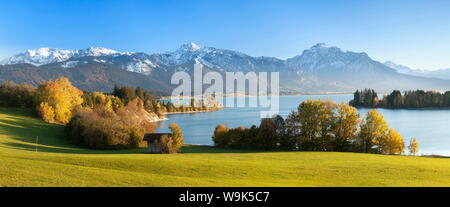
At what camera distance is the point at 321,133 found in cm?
5094

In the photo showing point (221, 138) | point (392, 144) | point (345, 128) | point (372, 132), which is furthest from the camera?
point (221, 138)

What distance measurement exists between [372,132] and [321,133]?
792 cm

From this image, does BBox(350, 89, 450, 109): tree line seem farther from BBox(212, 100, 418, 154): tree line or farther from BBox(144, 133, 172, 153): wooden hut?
BBox(144, 133, 172, 153): wooden hut

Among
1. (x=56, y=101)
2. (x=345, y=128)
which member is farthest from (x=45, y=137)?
(x=345, y=128)

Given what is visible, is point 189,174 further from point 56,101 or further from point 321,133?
point 56,101

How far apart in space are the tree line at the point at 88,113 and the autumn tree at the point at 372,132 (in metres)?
28.7

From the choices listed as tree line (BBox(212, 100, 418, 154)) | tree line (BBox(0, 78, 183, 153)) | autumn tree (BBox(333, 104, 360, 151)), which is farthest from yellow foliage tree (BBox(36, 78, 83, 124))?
autumn tree (BBox(333, 104, 360, 151))

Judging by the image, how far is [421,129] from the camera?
7831 cm

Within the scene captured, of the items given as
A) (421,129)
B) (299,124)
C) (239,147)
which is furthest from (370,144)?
(421,129)

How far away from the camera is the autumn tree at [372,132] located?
49.7m

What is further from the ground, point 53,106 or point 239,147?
point 53,106
